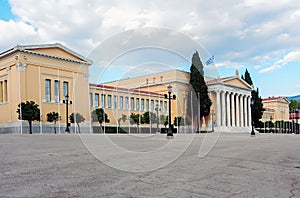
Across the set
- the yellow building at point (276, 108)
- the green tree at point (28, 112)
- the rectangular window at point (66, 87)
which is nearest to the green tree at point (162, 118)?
the rectangular window at point (66, 87)

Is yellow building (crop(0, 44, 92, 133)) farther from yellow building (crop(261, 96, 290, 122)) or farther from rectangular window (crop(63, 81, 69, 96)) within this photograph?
yellow building (crop(261, 96, 290, 122))

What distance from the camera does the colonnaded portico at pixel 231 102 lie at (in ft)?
248

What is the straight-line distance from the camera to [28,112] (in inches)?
1634

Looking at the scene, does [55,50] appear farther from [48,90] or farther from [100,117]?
[100,117]

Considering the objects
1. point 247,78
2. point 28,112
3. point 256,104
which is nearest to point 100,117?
point 28,112

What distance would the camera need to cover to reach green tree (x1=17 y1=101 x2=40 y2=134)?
41.6m

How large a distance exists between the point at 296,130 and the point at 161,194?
99978mm

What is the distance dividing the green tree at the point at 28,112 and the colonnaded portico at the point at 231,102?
129 feet

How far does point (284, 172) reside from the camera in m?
8.45

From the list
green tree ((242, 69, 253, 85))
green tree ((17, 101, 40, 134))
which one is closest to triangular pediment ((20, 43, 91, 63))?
green tree ((17, 101, 40, 134))

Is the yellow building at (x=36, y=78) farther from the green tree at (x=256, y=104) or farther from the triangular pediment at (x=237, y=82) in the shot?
the green tree at (x=256, y=104)

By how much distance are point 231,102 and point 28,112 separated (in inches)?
2143

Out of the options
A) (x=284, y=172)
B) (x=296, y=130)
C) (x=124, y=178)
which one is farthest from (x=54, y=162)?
(x=296, y=130)

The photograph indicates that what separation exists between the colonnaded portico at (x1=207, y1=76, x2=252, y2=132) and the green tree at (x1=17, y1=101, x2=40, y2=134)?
39.4m
